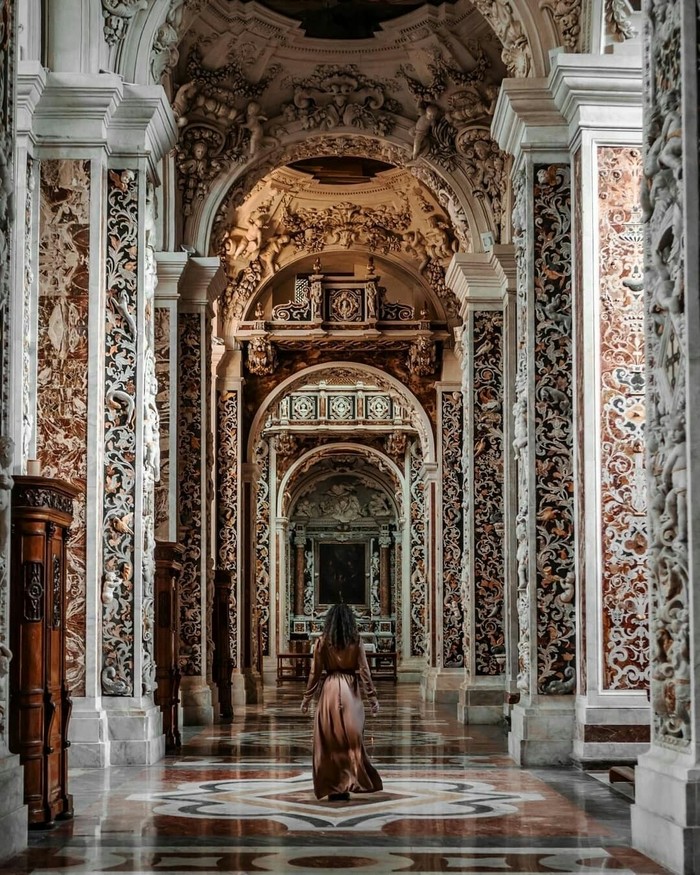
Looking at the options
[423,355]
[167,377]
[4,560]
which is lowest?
[4,560]

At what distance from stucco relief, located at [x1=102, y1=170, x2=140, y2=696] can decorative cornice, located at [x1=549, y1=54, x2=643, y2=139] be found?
11.7ft

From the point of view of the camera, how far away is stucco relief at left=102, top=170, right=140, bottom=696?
11531 mm

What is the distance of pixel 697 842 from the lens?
248 inches

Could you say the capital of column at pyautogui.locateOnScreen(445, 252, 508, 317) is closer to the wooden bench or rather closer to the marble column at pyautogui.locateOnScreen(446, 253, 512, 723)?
the marble column at pyautogui.locateOnScreen(446, 253, 512, 723)

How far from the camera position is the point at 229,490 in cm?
2217

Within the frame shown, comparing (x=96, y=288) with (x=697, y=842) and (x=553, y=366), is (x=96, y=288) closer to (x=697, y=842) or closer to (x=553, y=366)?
(x=553, y=366)

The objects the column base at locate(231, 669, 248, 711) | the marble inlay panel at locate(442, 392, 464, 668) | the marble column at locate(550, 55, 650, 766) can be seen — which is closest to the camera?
the marble column at locate(550, 55, 650, 766)

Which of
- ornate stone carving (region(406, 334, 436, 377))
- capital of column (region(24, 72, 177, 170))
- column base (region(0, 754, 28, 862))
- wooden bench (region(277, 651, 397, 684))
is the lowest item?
wooden bench (region(277, 651, 397, 684))

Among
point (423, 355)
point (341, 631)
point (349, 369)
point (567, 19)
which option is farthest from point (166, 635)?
point (349, 369)

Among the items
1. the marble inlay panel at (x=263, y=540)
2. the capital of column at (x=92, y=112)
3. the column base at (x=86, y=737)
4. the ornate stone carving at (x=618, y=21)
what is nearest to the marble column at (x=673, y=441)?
the ornate stone carving at (x=618, y=21)

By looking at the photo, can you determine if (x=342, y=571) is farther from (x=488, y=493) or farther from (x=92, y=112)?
(x=92, y=112)

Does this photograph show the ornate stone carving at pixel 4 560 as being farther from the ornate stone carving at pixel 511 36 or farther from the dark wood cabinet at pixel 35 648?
the ornate stone carving at pixel 511 36

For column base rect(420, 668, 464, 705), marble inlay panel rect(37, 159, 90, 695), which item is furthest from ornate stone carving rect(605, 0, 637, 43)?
column base rect(420, 668, 464, 705)

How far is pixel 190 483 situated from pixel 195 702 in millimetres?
2594
